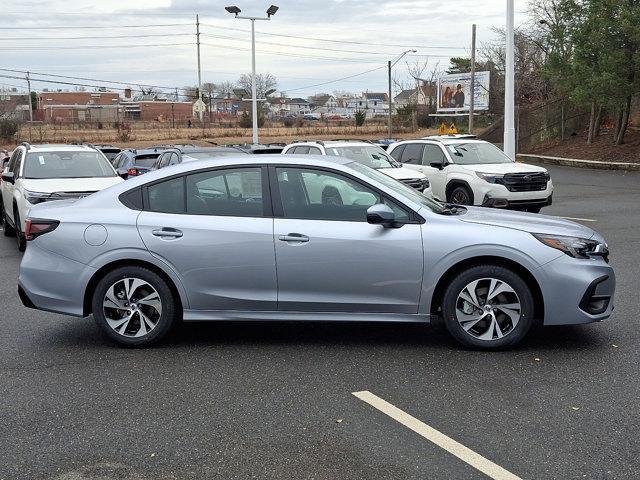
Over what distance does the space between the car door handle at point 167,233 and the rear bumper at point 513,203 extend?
9.66m

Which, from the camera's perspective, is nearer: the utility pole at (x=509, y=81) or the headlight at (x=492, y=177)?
the headlight at (x=492, y=177)

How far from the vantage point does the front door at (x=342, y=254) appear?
581cm

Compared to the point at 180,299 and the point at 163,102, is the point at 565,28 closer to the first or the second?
the point at 180,299

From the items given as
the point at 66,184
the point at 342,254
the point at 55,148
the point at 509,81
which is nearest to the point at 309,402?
the point at 342,254

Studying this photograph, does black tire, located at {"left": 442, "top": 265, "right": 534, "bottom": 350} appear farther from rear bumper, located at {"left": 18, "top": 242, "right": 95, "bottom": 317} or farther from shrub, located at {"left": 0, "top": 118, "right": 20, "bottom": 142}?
→ shrub, located at {"left": 0, "top": 118, "right": 20, "bottom": 142}

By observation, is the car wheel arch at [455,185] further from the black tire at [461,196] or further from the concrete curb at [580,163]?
the concrete curb at [580,163]

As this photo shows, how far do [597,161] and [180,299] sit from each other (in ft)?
82.1

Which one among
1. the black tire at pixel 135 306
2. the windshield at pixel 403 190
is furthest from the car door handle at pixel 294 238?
the black tire at pixel 135 306

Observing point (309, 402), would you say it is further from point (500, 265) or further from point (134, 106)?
point (134, 106)

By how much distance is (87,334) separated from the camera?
6734mm

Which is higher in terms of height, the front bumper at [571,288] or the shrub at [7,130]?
the shrub at [7,130]

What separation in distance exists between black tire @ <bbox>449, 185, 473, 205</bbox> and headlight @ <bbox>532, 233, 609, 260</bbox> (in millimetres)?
9232

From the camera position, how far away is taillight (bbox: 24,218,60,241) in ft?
20.3

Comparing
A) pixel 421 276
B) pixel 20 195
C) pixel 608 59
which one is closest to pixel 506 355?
pixel 421 276
